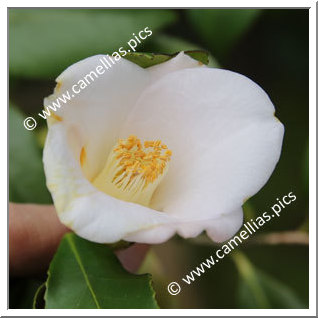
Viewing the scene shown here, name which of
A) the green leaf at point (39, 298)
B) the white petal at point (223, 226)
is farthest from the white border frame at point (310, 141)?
the white petal at point (223, 226)

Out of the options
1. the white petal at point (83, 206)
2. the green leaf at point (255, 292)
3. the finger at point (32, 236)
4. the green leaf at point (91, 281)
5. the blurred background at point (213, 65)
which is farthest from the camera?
the green leaf at point (255, 292)

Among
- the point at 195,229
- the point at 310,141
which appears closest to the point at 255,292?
the point at 310,141

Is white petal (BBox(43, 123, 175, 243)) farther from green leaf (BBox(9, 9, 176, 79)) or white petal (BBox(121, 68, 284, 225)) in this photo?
green leaf (BBox(9, 9, 176, 79))

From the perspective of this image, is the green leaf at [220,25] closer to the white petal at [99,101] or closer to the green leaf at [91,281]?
the white petal at [99,101]

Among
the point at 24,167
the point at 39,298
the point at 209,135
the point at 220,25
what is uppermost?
the point at 220,25

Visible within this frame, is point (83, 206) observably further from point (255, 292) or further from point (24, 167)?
point (255, 292)

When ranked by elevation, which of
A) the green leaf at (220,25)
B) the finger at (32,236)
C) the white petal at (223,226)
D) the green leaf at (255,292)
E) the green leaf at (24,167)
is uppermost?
the green leaf at (220,25)

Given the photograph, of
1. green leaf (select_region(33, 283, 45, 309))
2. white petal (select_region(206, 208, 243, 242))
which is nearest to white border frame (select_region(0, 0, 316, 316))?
green leaf (select_region(33, 283, 45, 309))
